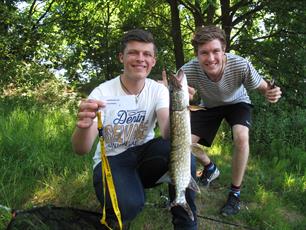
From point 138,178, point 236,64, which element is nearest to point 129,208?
point 138,178

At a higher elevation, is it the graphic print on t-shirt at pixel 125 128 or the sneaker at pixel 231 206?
the graphic print on t-shirt at pixel 125 128

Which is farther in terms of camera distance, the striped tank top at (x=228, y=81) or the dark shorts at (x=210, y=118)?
the dark shorts at (x=210, y=118)

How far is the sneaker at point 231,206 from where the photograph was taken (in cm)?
421

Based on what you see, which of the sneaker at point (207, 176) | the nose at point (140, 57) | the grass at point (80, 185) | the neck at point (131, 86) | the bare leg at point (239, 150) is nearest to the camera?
the nose at point (140, 57)

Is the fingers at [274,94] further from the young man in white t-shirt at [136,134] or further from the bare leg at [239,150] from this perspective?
the young man in white t-shirt at [136,134]

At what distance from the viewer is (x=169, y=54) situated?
1315 cm

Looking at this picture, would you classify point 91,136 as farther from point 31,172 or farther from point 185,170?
point 31,172

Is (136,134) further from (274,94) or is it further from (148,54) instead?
(274,94)

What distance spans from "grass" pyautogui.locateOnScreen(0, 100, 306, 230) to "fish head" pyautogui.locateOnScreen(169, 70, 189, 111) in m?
1.48

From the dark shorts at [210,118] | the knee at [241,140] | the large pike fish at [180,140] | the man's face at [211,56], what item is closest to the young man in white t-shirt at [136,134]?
the large pike fish at [180,140]

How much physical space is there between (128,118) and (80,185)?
103 centimetres

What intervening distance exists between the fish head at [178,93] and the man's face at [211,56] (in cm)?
141

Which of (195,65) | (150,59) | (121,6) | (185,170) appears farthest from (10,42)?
(185,170)

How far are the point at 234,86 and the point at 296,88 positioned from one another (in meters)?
6.83
